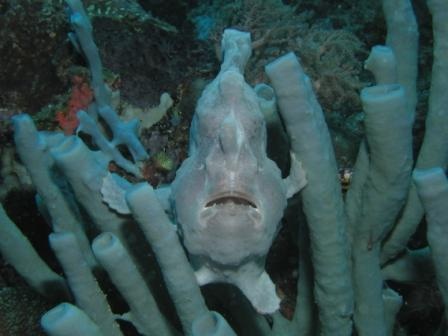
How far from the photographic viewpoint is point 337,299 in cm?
240

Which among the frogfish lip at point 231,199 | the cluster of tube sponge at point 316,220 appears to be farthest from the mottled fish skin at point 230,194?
the cluster of tube sponge at point 316,220

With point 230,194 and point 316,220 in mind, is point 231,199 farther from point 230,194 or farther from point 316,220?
point 316,220

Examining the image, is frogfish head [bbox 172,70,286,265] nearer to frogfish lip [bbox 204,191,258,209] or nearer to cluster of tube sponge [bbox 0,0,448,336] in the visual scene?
frogfish lip [bbox 204,191,258,209]

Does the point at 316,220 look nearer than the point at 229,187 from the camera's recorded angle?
No

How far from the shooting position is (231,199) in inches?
81.5

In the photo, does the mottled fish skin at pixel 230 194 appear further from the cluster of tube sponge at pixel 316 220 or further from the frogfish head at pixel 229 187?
the cluster of tube sponge at pixel 316 220

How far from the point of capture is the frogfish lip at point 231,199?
2029 mm

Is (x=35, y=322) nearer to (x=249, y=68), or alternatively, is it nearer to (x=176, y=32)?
(x=249, y=68)

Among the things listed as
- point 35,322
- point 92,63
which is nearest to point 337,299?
point 35,322

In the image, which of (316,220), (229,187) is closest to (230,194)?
(229,187)

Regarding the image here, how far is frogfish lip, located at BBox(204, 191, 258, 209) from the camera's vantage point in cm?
203

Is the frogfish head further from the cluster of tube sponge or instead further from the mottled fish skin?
the cluster of tube sponge

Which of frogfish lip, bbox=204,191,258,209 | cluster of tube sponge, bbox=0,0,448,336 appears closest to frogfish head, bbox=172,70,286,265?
frogfish lip, bbox=204,191,258,209

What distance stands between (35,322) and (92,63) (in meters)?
2.42
